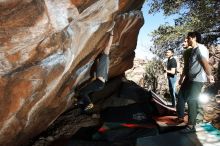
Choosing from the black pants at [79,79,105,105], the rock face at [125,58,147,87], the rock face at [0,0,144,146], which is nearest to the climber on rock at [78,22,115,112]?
the black pants at [79,79,105,105]

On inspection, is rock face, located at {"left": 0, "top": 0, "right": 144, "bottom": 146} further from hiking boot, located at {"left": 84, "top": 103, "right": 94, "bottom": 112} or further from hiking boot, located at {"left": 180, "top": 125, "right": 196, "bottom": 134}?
hiking boot, located at {"left": 180, "top": 125, "right": 196, "bottom": 134}

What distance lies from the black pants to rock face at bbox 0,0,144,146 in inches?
30.6

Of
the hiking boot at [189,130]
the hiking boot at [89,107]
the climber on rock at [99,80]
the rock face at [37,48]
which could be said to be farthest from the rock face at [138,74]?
the hiking boot at [189,130]

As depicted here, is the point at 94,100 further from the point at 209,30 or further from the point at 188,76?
the point at 209,30

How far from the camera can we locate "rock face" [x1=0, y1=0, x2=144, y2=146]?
170 inches

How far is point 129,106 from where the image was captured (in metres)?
8.30

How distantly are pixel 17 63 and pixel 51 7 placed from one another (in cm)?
101

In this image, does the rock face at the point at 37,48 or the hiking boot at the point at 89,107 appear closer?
the rock face at the point at 37,48

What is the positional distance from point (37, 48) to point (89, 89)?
118 inches

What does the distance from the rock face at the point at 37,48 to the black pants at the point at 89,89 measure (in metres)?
0.78

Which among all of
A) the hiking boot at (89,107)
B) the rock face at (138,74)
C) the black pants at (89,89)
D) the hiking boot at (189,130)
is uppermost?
the rock face at (138,74)

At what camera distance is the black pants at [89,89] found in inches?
292

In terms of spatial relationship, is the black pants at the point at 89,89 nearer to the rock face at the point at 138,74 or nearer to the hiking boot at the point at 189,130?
the hiking boot at the point at 189,130

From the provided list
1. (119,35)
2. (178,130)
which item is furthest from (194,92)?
(119,35)
